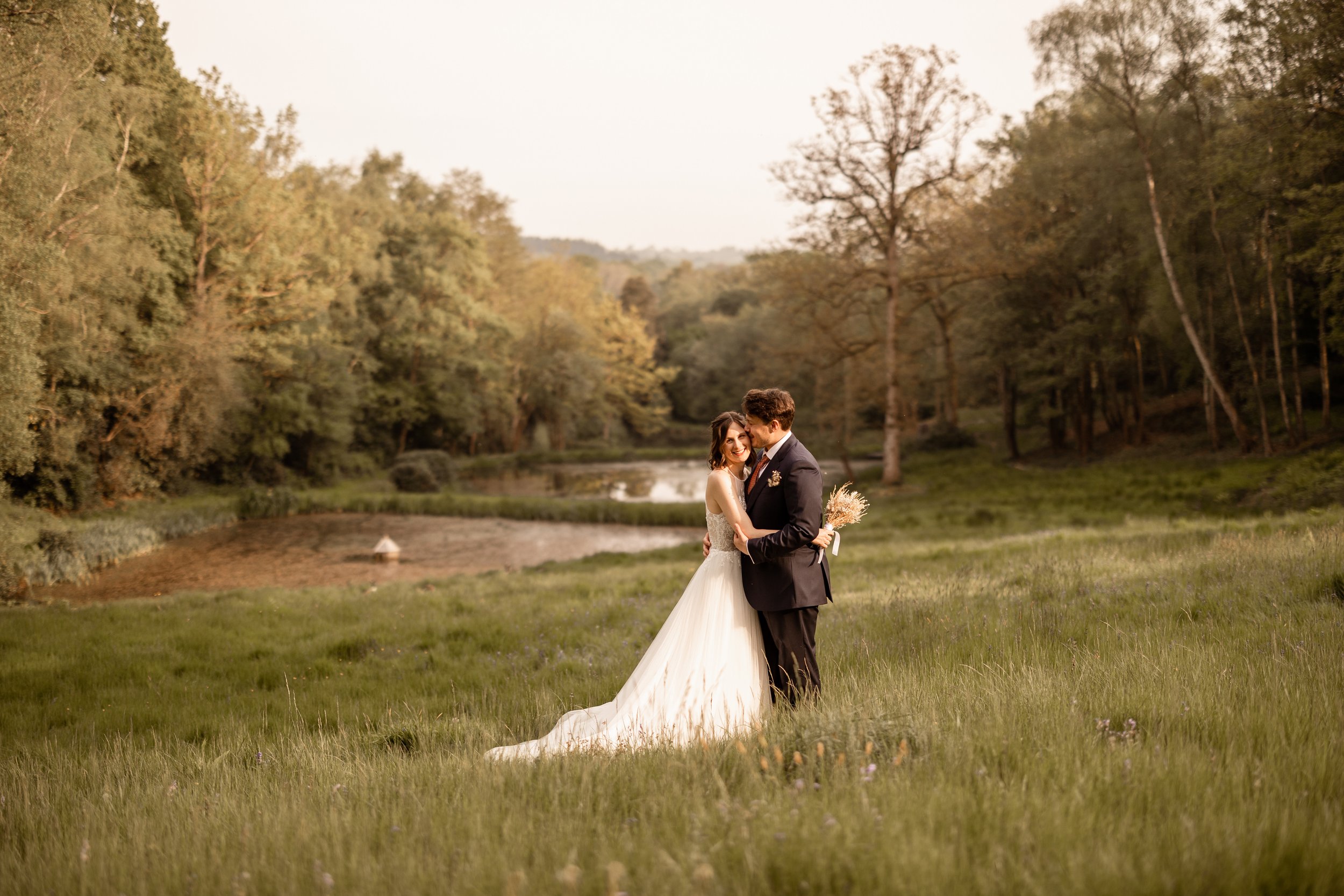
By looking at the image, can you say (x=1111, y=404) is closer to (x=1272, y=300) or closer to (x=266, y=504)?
(x=1272, y=300)

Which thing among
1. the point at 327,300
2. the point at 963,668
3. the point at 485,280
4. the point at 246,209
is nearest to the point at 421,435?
the point at 485,280

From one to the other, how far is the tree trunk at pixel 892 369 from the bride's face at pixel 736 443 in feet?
68.5

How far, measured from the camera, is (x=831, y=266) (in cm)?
2575

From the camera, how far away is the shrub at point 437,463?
110 ft

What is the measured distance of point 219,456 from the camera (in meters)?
28.4

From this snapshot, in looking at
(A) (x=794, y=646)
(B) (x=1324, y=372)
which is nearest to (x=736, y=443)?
(A) (x=794, y=646)

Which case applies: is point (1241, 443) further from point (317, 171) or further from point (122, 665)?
point (317, 171)

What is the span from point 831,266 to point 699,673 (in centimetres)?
2289

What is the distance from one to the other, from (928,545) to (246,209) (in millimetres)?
24318

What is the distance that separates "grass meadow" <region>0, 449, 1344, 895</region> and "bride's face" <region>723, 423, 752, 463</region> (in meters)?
1.59

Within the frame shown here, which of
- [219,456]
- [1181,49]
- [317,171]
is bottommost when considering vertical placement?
[219,456]

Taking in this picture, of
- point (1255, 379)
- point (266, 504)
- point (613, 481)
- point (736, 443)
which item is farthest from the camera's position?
point (613, 481)

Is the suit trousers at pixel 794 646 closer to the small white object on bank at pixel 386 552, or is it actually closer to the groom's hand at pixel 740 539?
the groom's hand at pixel 740 539

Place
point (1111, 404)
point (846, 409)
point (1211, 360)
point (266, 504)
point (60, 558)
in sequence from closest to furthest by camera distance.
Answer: point (60, 558) → point (1211, 360) → point (266, 504) → point (846, 409) → point (1111, 404)
